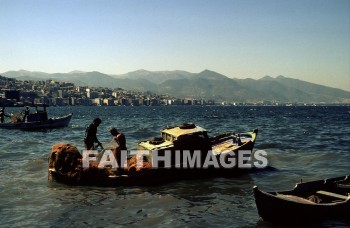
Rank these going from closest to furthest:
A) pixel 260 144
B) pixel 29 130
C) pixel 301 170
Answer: pixel 301 170
pixel 260 144
pixel 29 130

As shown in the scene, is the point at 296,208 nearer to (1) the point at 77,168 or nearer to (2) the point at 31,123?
(1) the point at 77,168

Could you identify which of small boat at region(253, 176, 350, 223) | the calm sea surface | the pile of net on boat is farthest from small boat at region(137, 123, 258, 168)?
small boat at region(253, 176, 350, 223)

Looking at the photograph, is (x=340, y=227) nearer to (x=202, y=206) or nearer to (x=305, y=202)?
(x=305, y=202)

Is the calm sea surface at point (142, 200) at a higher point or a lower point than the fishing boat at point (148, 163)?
lower

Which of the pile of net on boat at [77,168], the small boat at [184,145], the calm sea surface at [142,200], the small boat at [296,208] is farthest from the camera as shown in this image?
the small boat at [184,145]

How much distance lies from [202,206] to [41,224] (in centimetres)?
670

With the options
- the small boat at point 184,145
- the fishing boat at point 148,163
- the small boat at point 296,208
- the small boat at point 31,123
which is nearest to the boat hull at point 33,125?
the small boat at point 31,123

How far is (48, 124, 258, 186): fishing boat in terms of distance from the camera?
18.2 m

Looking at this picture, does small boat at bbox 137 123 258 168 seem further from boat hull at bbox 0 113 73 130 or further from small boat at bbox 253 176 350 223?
boat hull at bbox 0 113 73 130

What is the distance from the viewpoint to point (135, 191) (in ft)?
57.6

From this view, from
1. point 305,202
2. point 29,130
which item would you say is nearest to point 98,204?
point 305,202

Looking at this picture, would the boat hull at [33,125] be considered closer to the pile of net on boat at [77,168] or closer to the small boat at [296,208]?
the pile of net on boat at [77,168]

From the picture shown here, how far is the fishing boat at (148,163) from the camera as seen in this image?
1819 centimetres

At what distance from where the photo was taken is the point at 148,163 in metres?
19.0
